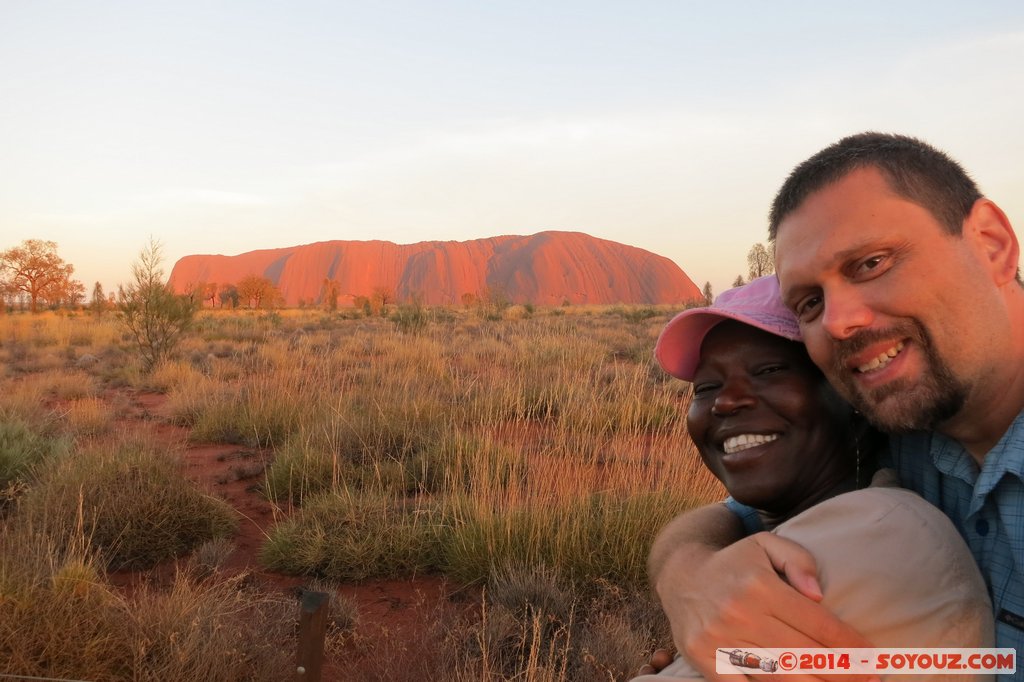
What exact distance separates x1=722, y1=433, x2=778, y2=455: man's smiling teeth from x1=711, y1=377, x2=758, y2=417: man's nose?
7 cm

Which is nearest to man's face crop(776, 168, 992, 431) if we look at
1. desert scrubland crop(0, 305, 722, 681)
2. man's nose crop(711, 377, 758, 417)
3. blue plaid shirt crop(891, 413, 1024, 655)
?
blue plaid shirt crop(891, 413, 1024, 655)

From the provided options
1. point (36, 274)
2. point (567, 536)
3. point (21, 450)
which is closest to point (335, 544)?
point (567, 536)

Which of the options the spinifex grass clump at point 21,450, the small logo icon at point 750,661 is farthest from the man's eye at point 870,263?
the spinifex grass clump at point 21,450

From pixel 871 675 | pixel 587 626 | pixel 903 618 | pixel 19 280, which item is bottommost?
pixel 587 626

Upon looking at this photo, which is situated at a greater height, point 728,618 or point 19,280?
point 19,280

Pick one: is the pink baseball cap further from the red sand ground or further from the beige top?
the red sand ground

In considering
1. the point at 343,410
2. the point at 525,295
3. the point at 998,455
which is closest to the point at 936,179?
the point at 998,455

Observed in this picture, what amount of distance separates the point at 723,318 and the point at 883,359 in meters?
0.59

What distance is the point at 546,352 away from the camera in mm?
12062

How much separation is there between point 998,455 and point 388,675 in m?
2.64

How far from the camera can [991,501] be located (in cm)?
145

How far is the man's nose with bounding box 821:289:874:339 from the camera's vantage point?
155 centimetres

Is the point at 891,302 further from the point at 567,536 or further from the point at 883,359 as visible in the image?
the point at 567,536

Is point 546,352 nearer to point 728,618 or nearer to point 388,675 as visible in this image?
point 388,675
